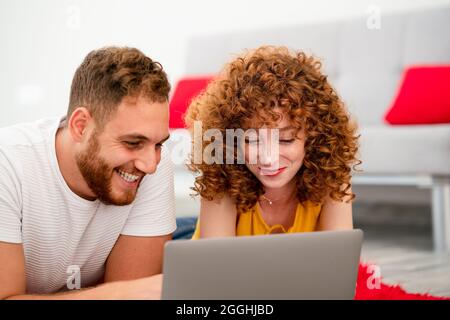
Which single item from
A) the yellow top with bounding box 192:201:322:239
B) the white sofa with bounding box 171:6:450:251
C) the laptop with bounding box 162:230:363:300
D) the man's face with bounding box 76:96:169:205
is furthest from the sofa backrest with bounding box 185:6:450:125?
the laptop with bounding box 162:230:363:300

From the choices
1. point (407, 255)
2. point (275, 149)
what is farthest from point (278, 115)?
point (407, 255)

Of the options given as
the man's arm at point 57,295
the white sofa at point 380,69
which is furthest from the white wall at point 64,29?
the man's arm at point 57,295

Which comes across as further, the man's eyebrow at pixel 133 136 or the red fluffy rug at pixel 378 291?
the red fluffy rug at pixel 378 291

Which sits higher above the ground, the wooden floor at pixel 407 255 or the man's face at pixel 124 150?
the man's face at pixel 124 150

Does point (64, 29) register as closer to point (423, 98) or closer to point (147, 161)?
point (423, 98)

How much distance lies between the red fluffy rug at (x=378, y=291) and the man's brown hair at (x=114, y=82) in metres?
0.79

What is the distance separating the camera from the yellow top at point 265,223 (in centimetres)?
154

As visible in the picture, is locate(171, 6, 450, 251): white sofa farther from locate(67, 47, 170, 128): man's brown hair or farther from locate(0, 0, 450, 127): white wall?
locate(67, 47, 170, 128): man's brown hair

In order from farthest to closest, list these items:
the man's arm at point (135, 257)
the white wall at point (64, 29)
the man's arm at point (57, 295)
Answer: the white wall at point (64, 29) < the man's arm at point (135, 257) < the man's arm at point (57, 295)

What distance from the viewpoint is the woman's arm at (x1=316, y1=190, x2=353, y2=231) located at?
4.84 ft

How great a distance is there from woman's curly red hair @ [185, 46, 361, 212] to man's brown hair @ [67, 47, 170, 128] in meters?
0.25

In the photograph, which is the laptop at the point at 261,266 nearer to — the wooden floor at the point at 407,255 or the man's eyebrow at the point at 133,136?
the man's eyebrow at the point at 133,136

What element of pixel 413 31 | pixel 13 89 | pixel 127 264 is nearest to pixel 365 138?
pixel 413 31
